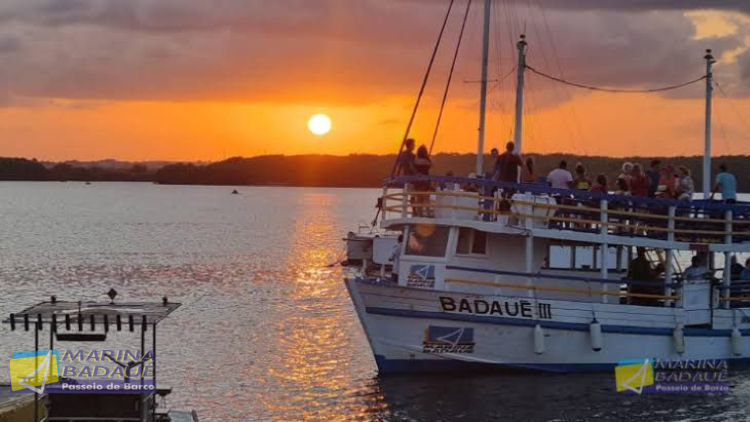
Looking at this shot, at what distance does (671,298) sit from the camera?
88.2 ft

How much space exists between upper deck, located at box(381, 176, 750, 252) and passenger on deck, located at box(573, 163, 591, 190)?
0.48 meters

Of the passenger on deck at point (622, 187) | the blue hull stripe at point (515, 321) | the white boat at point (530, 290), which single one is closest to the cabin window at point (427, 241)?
the white boat at point (530, 290)

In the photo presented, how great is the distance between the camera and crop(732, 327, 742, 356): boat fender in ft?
91.1

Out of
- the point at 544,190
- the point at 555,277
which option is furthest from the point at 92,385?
the point at 544,190

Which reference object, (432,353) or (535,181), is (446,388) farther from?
(535,181)

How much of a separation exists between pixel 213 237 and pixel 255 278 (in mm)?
46312

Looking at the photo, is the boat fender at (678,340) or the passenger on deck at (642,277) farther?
the passenger on deck at (642,277)

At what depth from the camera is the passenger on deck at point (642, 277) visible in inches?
1080

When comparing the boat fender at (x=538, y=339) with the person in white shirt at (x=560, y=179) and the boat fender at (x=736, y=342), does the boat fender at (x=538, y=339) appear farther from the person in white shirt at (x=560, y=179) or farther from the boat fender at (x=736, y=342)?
the boat fender at (x=736, y=342)

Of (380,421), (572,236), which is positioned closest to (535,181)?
(572,236)

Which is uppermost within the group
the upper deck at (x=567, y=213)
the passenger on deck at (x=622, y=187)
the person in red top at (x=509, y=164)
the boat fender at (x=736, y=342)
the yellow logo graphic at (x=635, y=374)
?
the person in red top at (x=509, y=164)

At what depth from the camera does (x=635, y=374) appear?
27.0 meters

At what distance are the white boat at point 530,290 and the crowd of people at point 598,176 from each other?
17.5 inches

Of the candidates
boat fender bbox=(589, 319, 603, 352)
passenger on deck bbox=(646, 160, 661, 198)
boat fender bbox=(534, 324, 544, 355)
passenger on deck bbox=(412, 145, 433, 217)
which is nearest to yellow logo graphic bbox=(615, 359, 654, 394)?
boat fender bbox=(589, 319, 603, 352)
